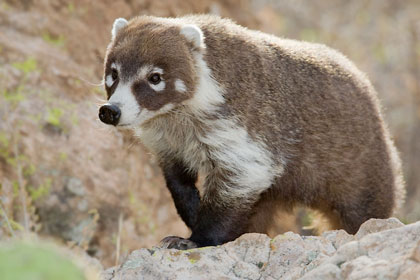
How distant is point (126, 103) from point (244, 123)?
99 centimetres

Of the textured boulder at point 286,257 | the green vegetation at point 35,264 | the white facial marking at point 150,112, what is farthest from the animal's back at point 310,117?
the green vegetation at point 35,264

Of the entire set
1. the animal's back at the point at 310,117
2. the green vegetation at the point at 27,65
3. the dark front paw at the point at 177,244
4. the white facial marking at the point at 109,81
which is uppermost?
the animal's back at the point at 310,117

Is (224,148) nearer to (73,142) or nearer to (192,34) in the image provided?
(192,34)

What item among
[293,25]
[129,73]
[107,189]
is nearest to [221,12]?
[107,189]

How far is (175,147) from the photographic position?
18.5 feet

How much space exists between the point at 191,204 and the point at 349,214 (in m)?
1.48

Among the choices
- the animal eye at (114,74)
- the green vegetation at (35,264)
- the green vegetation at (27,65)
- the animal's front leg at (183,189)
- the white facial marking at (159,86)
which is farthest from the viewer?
the green vegetation at (27,65)

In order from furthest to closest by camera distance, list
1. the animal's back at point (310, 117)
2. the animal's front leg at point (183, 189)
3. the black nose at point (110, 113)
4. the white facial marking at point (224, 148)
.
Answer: the animal's front leg at point (183, 189), the animal's back at point (310, 117), the white facial marking at point (224, 148), the black nose at point (110, 113)

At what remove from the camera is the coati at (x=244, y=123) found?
5168mm

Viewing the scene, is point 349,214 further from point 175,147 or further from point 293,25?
point 293,25

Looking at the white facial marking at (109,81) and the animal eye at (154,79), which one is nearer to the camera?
the animal eye at (154,79)

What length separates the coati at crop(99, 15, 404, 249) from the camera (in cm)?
517

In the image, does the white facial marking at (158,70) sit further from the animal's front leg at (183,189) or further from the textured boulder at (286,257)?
the textured boulder at (286,257)

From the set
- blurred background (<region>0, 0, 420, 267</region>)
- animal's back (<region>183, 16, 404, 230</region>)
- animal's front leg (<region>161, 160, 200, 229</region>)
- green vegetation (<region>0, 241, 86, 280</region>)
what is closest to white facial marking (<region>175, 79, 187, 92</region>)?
animal's back (<region>183, 16, 404, 230</region>)
